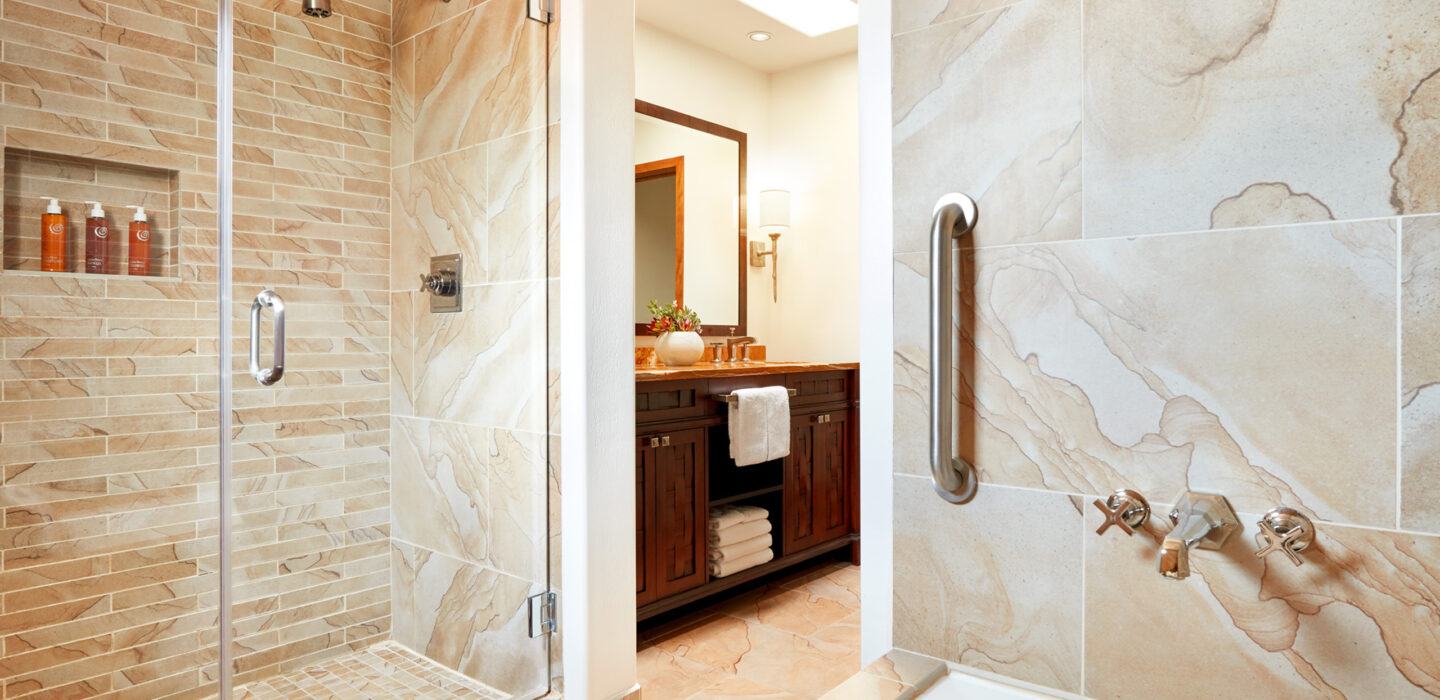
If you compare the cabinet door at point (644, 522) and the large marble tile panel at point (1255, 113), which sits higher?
the large marble tile panel at point (1255, 113)

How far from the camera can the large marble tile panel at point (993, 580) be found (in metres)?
1.05

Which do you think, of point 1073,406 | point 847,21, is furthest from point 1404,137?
point 847,21

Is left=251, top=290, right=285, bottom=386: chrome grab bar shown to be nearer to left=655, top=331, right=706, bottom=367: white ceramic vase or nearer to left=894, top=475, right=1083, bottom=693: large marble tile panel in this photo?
left=894, top=475, right=1083, bottom=693: large marble tile panel

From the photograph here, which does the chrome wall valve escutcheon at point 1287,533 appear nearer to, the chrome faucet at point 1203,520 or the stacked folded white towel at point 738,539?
the chrome faucet at point 1203,520

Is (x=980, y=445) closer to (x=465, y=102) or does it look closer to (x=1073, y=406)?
(x=1073, y=406)

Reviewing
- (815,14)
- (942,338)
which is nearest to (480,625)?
(942,338)

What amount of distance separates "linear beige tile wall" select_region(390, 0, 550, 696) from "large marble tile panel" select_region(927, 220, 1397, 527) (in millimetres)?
1154

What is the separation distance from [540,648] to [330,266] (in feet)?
3.50

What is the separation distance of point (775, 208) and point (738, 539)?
1.81 m

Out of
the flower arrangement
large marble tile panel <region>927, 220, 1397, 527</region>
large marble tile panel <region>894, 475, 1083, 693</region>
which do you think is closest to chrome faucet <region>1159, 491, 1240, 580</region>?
large marble tile panel <region>927, 220, 1397, 527</region>

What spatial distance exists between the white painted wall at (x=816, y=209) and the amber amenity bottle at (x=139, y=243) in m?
2.91

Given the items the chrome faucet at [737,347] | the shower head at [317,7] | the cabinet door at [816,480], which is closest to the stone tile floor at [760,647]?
the cabinet door at [816,480]

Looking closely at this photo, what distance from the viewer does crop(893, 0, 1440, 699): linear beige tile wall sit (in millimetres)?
848

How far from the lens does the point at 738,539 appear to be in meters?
2.94
